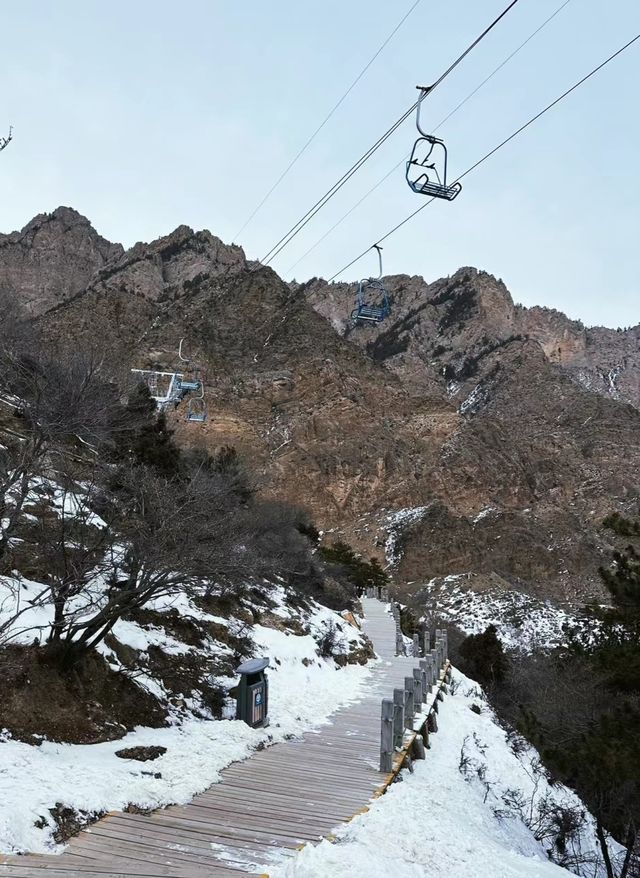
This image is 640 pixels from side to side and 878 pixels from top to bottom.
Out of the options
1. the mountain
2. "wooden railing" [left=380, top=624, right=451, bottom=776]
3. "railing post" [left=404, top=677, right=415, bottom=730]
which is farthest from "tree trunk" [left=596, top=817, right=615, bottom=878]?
the mountain

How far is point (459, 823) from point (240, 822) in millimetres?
2517

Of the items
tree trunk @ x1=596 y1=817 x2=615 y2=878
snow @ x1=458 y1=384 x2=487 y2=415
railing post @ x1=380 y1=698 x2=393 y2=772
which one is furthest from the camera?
snow @ x1=458 y1=384 x2=487 y2=415

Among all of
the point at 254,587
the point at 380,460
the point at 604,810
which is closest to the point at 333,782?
the point at 604,810

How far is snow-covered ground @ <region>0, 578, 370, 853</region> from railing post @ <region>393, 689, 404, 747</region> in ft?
6.01

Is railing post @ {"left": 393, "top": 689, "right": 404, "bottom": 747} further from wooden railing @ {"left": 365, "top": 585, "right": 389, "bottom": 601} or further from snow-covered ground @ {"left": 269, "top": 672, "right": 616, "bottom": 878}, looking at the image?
wooden railing @ {"left": 365, "top": 585, "right": 389, "bottom": 601}

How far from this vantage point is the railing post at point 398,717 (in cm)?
861

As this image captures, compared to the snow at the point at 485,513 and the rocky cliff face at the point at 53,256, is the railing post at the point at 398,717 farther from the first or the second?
the rocky cliff face at the point at 53,256

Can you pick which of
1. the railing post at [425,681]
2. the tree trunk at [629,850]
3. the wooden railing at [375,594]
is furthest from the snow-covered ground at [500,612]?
the tree trunk at [629,850]

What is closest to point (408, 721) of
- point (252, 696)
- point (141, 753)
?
point (252, 696)

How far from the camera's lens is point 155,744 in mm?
7477

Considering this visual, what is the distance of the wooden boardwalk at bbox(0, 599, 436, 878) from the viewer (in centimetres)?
462

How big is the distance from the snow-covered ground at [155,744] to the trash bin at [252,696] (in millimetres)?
213

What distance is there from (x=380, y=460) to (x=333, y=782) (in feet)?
177

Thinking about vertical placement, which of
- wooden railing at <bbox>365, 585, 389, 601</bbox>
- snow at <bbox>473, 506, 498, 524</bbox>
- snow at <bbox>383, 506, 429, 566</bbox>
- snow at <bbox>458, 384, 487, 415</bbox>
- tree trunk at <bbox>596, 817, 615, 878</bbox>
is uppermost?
snow at <bbox>458, 384, 487, 415</bbox>
